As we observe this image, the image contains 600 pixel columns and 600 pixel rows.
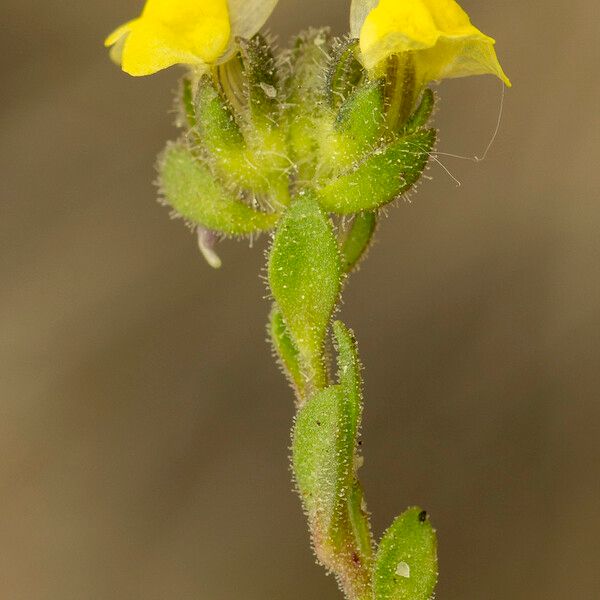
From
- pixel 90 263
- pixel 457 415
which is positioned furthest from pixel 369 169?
pixel 90 263

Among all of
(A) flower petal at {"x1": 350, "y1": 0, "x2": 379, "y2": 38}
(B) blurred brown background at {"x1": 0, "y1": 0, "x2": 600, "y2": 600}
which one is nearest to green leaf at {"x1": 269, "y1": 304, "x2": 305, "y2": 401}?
(A) flower petal at {"x1": 350, "y1": 0, "x2": 379, "y2": 38}

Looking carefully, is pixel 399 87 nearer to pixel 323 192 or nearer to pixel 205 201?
pixel 323 192

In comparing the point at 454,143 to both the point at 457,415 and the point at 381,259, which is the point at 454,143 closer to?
the point at 381,259

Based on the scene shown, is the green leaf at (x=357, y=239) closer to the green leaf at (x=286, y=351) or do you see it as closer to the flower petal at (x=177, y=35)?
the green leaf at (x=286, y=351)

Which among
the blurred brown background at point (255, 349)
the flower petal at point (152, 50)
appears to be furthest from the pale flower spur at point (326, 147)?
the blurred brown background at point (255, 349)

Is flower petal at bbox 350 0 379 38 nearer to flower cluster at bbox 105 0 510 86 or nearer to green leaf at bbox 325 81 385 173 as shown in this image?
flower cluster at bbox 105 0 510 86

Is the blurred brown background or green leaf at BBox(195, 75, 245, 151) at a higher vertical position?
the blurred brown background

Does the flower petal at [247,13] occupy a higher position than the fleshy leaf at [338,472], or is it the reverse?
the flower petal at [247,13]
